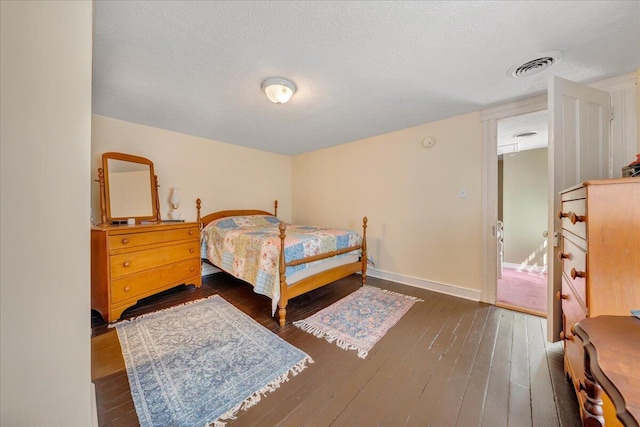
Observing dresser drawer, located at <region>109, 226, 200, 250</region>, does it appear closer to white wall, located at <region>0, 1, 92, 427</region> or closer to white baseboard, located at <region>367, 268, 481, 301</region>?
white wall, located at <region>0, 1, 92, 427</region>

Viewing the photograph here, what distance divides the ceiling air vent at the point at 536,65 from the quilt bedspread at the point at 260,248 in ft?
7.16

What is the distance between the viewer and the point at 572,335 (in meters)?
1.22

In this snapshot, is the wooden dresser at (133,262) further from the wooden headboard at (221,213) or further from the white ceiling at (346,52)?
the white ceiling at (346,52)

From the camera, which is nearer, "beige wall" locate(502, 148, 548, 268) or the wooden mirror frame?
the wooden mirror frame

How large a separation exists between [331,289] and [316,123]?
2189mm

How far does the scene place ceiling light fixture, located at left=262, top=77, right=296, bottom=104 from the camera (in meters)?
1.86

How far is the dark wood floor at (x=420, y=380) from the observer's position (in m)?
1.15

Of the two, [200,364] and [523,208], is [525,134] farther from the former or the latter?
[200,364]

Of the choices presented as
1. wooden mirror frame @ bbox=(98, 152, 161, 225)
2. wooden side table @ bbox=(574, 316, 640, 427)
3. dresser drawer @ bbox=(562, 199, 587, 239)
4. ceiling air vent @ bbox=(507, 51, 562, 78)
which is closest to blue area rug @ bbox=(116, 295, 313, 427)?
wooden mirror frame @ bbox=(98, 152, 161, 225)

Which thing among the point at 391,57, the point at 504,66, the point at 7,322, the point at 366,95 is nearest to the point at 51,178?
the point at 7,322

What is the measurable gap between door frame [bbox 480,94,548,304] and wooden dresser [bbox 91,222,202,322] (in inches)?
138

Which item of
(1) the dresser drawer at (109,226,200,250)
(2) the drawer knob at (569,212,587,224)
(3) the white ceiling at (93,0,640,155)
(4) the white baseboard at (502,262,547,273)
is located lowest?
(4) the white baseboard at (502,262,547,273)

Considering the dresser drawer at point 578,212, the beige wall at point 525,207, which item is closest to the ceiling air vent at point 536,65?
the dresser drawer at point 578,212

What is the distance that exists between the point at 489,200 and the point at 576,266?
1499 mm
